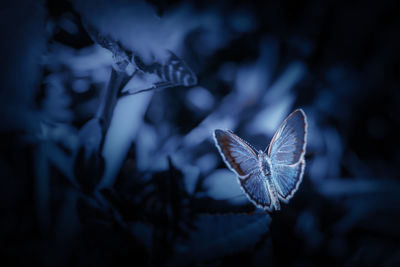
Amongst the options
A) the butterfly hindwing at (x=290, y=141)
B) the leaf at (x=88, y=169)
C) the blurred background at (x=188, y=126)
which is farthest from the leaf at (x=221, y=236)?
the leaf at (x=88, y=169)

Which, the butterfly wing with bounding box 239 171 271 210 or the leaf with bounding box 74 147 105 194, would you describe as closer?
the butterfly wing with bounding box 239 171 271 210

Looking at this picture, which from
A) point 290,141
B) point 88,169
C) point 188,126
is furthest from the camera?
point 88,169

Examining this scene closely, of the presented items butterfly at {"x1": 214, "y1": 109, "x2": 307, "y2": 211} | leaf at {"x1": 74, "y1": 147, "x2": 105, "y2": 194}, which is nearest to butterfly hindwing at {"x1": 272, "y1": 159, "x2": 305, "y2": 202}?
butterfly at {"x1": 214, "y1": 109, "x2": 307, "y2": 211}

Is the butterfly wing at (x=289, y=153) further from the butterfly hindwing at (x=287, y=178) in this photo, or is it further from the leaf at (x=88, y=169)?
the leaf at (x=88, y=169)

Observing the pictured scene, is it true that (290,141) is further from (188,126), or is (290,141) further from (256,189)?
(188,126)

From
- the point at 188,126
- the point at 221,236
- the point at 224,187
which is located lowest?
the point at 221,236

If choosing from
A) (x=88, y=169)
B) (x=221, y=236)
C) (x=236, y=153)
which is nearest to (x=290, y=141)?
(x=236, y=153)

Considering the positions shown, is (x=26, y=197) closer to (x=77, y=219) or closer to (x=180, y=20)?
(x=77, y=219)

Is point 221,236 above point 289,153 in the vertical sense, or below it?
below

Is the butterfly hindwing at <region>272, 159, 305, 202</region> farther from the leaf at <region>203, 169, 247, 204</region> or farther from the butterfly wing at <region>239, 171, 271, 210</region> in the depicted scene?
the leaf at <region>203, 169, 247, 204</region>
